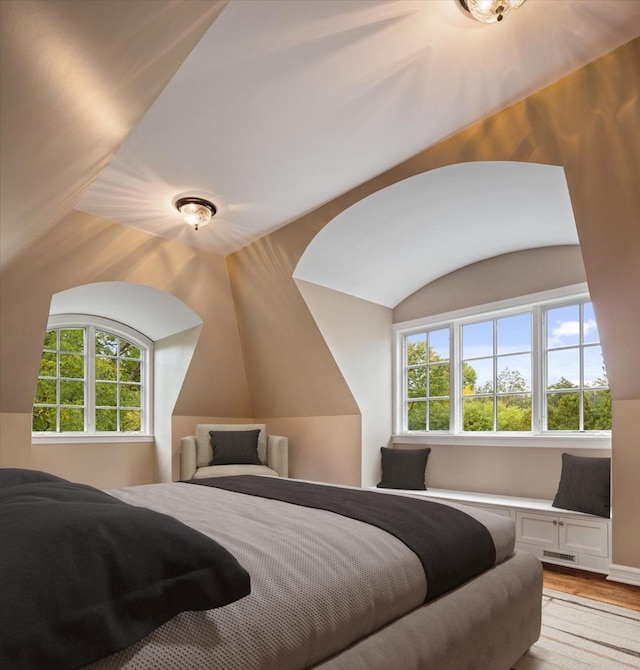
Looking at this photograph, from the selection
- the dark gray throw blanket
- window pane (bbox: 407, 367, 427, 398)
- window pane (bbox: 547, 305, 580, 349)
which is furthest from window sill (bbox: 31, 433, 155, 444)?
window pane (bbox: 547, 305, 580, 349)

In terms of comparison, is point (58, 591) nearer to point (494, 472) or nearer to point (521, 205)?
point (521, 205)

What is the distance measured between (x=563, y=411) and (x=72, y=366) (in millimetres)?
4773

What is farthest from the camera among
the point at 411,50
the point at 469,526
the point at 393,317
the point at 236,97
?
the point at 393,317

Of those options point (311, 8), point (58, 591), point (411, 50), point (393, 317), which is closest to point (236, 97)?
point (311, 8)

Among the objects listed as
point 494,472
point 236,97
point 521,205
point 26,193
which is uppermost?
point 236,97

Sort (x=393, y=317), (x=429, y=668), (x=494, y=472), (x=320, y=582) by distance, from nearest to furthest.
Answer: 1. (x=320, y=582)
2. (x=429, y=668)
3. (x=494, y=472)
4. (x=393, y=317)

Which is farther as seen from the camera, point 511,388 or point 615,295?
point 511,388

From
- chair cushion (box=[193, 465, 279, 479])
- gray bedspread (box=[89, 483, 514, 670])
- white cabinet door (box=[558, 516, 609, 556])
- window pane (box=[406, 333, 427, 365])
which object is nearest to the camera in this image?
gray bedspread (box=[89, 483, 514, 670])

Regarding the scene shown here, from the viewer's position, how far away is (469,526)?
1829mm

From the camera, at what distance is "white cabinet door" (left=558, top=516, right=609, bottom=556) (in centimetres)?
312

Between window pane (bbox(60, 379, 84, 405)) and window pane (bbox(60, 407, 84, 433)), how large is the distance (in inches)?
2.9

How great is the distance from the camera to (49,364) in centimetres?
504

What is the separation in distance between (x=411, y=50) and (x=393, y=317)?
3225 mm

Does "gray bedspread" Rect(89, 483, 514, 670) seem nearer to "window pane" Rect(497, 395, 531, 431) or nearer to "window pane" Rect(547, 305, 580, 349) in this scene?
"window pane" Rect(497, 395, 531, 431)
